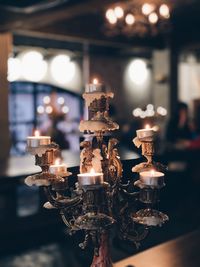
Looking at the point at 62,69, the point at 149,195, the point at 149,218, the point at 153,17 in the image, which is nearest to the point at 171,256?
the point at 149,218

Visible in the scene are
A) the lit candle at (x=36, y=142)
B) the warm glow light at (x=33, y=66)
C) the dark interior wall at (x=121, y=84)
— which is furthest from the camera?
the dark interior wall at (x=121, y=84)

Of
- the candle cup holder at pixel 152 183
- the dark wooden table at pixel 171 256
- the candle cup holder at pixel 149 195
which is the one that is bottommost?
the dark wooden table at pixel 171 256

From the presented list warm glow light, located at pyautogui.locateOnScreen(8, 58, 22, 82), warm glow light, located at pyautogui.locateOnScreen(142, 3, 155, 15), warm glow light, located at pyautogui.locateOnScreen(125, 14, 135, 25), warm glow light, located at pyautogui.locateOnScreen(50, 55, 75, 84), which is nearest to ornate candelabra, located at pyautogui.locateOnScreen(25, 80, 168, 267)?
warm glow light, located at pyautogui.locateOnScreen(142, 3, 155, 15)

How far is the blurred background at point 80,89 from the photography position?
5324 millimetres

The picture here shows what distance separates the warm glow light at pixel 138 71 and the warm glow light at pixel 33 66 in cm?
349

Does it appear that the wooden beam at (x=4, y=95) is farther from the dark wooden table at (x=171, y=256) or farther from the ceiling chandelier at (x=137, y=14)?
the dark wooden table at (x=171, y=256)

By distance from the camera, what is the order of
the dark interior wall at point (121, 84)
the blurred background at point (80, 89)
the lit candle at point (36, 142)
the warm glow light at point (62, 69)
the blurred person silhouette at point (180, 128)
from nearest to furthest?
the lit candle at point (36, 142) < the blurred background at point (80, 89) < the blurred person silhouette at point (180, 128) < the warm glow light at point (62, 69) < the dark interior wall at point (121, 84)

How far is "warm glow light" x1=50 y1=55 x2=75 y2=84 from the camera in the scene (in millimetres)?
12781

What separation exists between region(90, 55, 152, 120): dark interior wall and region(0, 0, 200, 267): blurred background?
3cm

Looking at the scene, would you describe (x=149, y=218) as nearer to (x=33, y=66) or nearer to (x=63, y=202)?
(x=63, y=202)

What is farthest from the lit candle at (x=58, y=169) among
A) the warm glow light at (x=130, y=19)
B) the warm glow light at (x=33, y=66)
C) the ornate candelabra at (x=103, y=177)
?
the warm glow light at (x=33, y=66)

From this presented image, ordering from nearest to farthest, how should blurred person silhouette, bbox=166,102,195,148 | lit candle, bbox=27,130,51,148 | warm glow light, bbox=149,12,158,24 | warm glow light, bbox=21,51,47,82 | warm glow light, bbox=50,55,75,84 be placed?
lit candle, bbox=27,130,51,148, warm glow light, bbox=149,12,158,24, blurred person silhouette, bbox=166,102,195,148, warm glow light, bbox=21,51,47,82, warm glow light, bbox=50,55,75,84

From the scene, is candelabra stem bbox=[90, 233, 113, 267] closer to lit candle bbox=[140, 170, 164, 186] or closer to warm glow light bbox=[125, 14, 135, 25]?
lit candle bbox=[140, 170, 164, 186]

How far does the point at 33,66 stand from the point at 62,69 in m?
1.20
